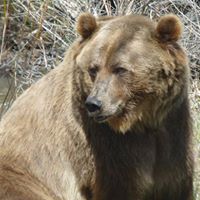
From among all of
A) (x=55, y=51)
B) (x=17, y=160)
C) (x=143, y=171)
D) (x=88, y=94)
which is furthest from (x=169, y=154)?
(x=55, y=51)

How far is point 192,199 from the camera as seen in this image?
5789 mm

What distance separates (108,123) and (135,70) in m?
0.44

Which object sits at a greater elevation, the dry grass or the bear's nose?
the bear's nose

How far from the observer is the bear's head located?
518cm

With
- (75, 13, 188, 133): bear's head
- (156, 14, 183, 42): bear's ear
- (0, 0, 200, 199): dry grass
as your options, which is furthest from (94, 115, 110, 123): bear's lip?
(0, 0, 200, 199): dry grass

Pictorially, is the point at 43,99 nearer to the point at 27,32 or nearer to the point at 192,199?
the point at 192,199

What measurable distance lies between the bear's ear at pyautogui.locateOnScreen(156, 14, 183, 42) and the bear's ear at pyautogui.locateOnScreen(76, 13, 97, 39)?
47 cm

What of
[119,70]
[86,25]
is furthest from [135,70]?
[86,25]

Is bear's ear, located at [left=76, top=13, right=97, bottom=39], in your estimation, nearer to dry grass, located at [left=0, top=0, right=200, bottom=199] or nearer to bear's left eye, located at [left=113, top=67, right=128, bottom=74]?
bear's left eye, located at [left=113, top=67, right=128, bottom=74]

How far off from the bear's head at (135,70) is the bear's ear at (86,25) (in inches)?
3.8

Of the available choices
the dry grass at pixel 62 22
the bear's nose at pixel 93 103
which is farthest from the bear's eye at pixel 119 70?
the dry grass at pixel 62 22

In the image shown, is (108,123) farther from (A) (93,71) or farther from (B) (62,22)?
(B) (62,22)

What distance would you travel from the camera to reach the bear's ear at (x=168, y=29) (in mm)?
5262

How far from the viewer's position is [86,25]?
542 centimetres
